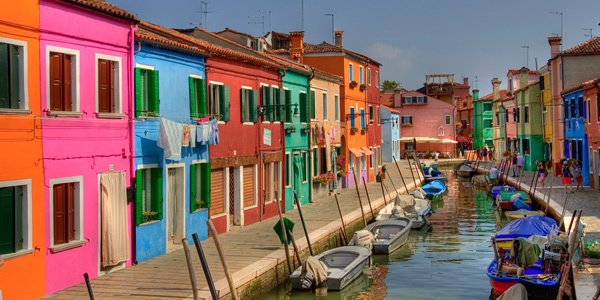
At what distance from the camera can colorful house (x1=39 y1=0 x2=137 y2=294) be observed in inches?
520

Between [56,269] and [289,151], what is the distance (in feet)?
50.1

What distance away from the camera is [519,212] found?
93.1 ft

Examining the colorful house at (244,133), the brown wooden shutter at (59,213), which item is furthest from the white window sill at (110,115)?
the colorful house at (244,133)

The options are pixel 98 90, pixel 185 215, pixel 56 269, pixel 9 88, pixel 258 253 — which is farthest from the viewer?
pixel 185 215

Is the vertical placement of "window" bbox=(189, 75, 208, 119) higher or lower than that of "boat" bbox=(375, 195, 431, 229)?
higher

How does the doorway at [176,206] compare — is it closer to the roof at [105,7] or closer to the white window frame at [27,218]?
the roof at [105,7]

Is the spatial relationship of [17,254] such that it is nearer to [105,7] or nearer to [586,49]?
[105,7]

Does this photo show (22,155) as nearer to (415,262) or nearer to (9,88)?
(9,88)

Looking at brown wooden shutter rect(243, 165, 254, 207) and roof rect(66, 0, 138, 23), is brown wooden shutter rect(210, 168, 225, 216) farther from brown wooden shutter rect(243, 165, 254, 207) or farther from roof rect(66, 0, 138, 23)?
roof rect(66, 0, 138, 23)

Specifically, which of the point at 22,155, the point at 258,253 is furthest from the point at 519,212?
the point at 22,155

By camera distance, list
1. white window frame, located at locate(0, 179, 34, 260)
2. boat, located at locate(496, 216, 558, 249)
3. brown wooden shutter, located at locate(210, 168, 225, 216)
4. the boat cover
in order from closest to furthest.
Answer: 1. white window frame, located at locate(0, 179, 34, 260)
2. boat, located at locate(496, 216, 558, 249)
3. the boat cover
4. brown wooden shutter, located at locate(210, 168, 225, 216)

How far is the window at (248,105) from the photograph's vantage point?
22.6 metres

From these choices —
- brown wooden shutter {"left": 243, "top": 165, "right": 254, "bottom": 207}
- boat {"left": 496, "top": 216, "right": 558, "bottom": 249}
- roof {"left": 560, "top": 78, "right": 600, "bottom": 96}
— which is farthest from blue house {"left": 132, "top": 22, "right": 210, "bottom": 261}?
roof {"left": 560, "top": 78, "right": 600, "bottom": 96}

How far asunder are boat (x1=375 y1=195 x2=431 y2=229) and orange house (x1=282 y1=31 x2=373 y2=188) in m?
6.86
